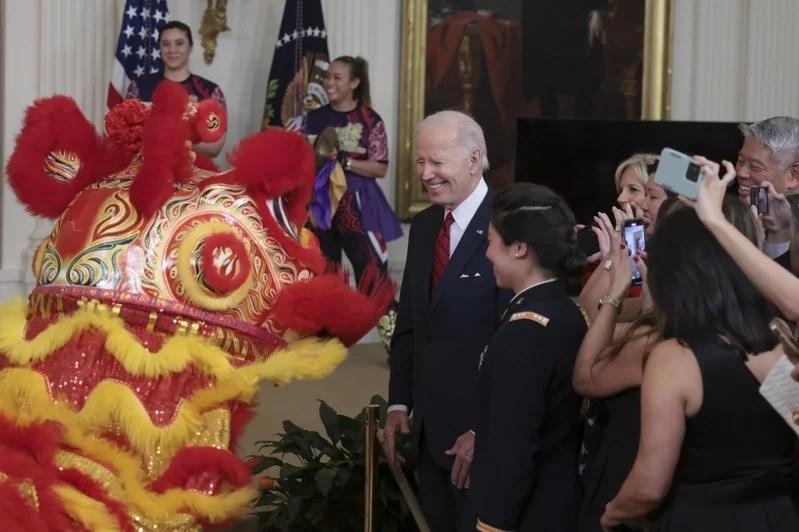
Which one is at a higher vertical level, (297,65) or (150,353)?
(297,65)

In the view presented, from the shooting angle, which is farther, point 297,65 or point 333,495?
Result: point 297,65

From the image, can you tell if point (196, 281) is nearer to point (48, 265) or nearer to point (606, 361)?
point (48, 265)

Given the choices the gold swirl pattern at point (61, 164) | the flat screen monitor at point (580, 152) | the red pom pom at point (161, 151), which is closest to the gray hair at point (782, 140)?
the red pom pom at point (161, 151)

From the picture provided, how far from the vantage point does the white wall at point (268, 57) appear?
853cm

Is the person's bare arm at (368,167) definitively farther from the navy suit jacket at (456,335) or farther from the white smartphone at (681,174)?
the white smartphone at (681,174)

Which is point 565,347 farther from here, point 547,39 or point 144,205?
point 547,39

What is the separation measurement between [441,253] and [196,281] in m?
0.74

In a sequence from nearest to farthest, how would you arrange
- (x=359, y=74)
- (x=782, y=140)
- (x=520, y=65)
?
(x=782, y=140) < (x=359, y=74) < (x=520, y=65)

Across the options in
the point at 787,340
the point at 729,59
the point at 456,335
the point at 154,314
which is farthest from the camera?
the point at 729,59

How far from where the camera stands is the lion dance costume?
338 centimetres

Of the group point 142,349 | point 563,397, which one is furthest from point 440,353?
point 142,349

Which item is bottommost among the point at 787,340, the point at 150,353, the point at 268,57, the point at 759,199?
the point at 150,353

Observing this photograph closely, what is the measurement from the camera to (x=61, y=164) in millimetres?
3729

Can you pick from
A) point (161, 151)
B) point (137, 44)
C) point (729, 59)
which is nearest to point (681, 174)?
point (161, 151)
